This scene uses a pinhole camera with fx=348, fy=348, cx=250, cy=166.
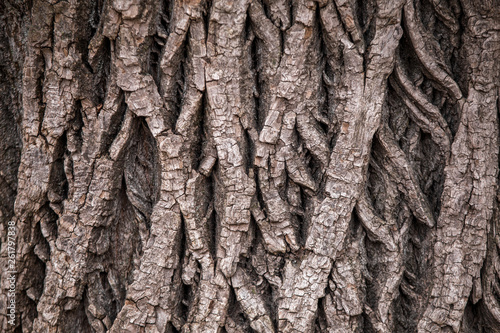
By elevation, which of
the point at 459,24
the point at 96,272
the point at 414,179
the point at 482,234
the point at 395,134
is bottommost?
the point at 96,272

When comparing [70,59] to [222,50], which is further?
[70,59]

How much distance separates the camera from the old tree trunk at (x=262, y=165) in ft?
4.91

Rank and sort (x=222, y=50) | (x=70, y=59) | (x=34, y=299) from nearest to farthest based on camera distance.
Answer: (x=222, y=50)
(x=70, y=59)
(x=34, y=299)

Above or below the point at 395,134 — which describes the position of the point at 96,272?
below

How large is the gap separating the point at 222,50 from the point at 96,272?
118 cm

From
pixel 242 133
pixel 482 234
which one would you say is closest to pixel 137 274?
pixel 242 133

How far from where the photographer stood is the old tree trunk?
1.50 metres

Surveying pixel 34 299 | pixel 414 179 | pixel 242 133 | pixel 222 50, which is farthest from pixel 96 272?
pixel 414 179

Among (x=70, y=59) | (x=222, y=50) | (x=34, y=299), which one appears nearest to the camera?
(x=222, y=50)

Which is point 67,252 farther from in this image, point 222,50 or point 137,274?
point 222,50

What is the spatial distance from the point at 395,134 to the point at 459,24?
0.58 meters

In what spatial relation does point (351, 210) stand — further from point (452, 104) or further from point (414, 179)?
point (452, 104)

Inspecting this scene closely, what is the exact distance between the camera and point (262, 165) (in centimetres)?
151

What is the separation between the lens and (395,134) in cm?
164
